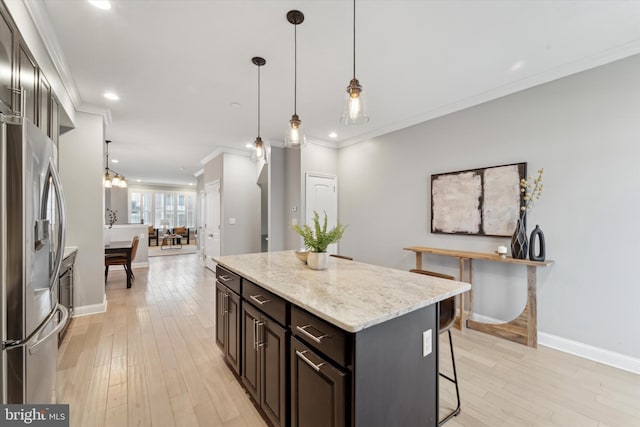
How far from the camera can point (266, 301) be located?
5.42 ft

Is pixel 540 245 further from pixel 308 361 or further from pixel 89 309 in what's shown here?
pixel 89 309

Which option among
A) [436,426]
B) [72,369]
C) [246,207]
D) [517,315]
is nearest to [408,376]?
[436,426]

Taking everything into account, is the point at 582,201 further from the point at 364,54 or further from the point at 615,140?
the point at 364,54

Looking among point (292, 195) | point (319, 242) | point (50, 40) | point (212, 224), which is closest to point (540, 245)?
point (319, 242)

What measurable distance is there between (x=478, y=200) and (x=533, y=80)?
1.33 meters

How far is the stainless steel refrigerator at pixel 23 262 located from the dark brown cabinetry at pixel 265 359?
106 cm

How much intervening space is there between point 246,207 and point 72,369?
412 centimetres

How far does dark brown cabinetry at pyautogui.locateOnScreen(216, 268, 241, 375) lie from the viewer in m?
2.08

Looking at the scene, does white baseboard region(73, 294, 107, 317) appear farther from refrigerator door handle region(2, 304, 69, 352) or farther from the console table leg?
the console table leg

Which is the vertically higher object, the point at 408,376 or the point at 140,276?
the point at 408,376

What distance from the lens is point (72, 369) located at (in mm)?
2330

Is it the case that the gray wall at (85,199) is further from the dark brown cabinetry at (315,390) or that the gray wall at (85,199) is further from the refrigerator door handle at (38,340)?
the dark brown cabinetry at (315,390)

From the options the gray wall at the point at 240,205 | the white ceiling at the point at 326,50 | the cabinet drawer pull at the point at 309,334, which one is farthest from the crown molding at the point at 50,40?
the gray wall at the point at 240,205

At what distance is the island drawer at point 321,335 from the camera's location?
3.67 ft
